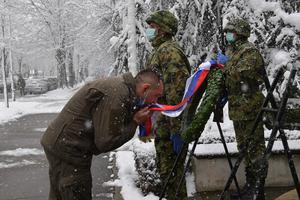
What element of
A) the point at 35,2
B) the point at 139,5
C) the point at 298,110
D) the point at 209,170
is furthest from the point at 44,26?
the point at 298,110

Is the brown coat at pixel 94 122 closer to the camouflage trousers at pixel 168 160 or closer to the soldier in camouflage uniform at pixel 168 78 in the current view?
the soldier in camouflage uniform at pixel 168 78

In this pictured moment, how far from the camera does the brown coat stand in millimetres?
3102

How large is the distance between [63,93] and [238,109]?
30062 mm

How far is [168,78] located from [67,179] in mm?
1567

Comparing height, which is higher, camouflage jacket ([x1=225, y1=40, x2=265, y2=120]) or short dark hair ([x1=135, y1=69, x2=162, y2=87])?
short dark hair ([x1=135, y1=69, x2=162, y2=87])

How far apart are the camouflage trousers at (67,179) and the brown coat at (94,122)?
0.06 m

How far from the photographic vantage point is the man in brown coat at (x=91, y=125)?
3117 mm

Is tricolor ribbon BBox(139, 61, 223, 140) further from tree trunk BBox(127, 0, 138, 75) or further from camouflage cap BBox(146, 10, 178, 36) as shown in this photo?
tree trunk BBox(127, 0, 138, 75)

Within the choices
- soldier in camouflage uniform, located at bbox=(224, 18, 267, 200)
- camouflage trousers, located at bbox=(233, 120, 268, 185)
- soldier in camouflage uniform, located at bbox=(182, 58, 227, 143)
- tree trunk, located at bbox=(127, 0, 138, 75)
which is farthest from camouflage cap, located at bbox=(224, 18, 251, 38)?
tree trunk, located at bbox=(127, 0, 138, 75)

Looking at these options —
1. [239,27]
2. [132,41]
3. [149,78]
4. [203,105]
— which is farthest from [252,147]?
[132,41]

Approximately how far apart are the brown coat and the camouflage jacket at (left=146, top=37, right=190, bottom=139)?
1116 millimetres

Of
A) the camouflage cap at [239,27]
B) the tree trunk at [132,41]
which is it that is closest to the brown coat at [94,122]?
the camouflage cap at [239,27]

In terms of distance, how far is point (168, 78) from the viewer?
441 centimetres

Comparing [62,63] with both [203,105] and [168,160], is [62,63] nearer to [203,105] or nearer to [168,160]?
[168,160]
